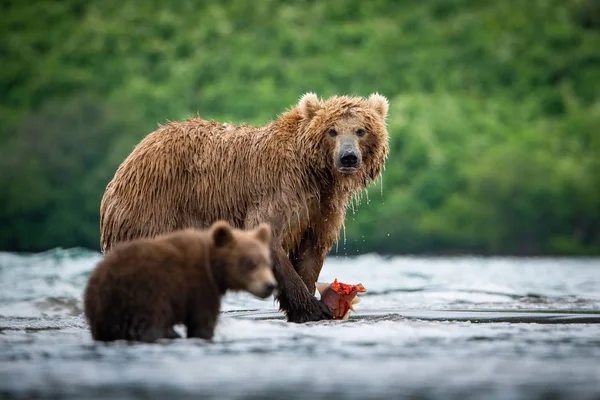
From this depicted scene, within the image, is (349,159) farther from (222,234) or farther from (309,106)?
(222,234)

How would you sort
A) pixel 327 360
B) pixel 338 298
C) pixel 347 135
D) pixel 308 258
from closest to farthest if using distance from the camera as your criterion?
pixel 327 360 < pixel 347 135 < pixel 338 298 < pixel 308 258

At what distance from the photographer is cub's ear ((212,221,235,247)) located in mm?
6898

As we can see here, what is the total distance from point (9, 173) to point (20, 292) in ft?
146

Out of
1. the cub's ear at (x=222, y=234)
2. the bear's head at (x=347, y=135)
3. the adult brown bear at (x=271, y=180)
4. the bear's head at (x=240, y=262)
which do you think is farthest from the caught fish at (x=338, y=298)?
the cub's ear at (x=222, y=234)

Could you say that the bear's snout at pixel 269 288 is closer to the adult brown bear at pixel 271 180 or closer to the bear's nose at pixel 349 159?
the adult brown bear at pixel 271 180

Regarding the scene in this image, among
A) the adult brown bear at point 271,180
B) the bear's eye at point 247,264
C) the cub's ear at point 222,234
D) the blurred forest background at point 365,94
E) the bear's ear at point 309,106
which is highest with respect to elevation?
the blurred forest background at point 365,94

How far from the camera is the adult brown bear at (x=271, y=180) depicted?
9180 millimetres

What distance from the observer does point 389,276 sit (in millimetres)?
19219

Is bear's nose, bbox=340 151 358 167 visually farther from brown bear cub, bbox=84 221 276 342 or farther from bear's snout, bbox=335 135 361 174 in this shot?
brown bear cub, bbox=84 221 276 342

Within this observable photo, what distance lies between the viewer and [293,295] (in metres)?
9.12

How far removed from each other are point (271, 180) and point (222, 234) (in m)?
2.38

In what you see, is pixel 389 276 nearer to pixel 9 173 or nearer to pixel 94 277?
pixel 94 277

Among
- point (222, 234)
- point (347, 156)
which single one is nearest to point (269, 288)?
point (222, 234)

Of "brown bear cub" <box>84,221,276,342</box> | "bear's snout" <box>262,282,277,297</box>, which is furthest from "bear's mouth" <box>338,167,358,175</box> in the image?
"bear's snout" <box>262,282,277,297</box>
